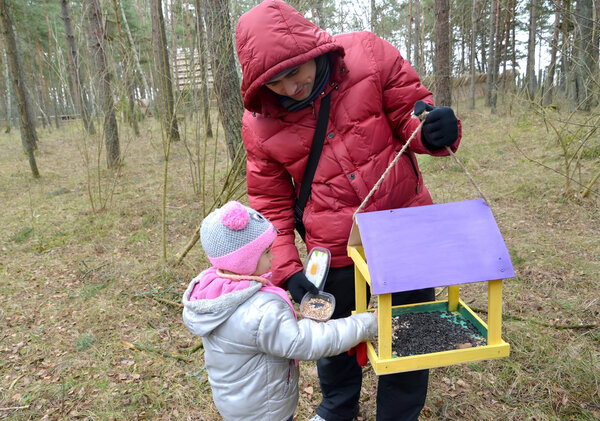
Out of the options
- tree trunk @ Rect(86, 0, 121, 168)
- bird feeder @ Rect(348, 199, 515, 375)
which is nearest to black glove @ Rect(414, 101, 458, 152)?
bird feeder @ Rect(348, 199, 515, 375)

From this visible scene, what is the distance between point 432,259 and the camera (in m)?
1.31

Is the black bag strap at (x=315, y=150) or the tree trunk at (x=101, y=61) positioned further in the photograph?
the tree trunk at (x=101, y=61)

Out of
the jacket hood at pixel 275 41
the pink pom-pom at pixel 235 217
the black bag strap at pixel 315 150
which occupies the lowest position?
the pink pom-pom at pixel 235 217

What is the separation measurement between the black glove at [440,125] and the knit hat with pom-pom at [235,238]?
68 cm

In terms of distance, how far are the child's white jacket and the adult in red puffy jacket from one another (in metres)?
0.25

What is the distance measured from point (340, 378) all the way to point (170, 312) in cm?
215

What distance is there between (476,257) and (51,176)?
32.3ft

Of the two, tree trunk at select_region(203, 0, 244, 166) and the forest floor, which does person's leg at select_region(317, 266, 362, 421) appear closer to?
the forest floor

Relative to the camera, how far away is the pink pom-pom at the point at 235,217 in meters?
1.40

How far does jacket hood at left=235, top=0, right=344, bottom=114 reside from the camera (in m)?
1.47

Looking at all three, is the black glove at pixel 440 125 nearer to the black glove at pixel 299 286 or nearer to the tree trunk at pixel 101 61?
the black glove at pixel 299 286

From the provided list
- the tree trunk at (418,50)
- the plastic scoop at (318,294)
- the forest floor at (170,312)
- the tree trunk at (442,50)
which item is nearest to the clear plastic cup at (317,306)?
the plastic scoop at (318,294)

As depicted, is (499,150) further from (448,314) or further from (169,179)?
(448,314)

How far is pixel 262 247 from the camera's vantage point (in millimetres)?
1478
